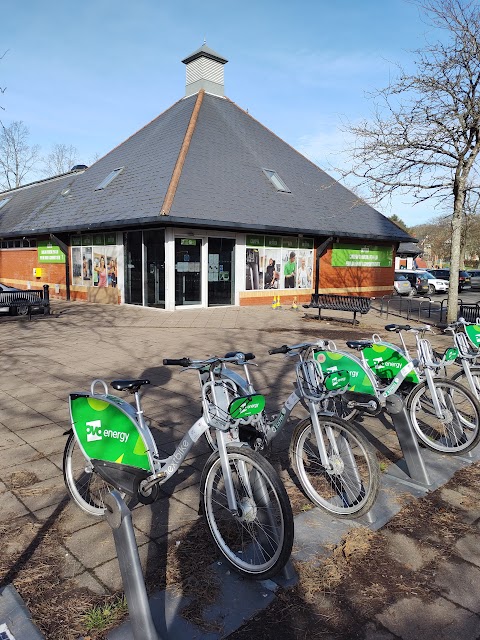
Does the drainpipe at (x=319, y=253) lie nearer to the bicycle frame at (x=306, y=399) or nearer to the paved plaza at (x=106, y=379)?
the paved plaza at (x=106, y=379)

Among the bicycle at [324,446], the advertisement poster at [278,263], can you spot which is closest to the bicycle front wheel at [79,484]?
the bicycle at [324,446]

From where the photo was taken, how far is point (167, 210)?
15.7m

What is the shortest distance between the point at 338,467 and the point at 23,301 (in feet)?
44.6

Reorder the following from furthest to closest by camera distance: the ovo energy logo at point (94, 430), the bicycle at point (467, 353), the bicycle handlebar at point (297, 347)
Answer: the bicycle at point (467, 353)
the bicycle handlebar at point (297, 347)
the ovo energy logo at point (94, 430)


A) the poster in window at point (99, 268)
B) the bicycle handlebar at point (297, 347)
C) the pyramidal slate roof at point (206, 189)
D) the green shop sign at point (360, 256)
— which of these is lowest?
the bicycle handlebar at point (297, 347)

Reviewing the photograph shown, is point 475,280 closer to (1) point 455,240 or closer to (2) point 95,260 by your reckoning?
(1) point 455,240

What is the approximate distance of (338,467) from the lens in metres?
3.43

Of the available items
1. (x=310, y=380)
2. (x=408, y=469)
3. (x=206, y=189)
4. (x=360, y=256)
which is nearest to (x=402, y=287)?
(x=360, y=256)

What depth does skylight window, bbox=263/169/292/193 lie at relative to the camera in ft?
68.2

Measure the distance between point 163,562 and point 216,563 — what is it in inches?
12.5

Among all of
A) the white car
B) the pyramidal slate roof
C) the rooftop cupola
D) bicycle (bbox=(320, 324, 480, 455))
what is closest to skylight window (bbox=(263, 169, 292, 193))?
the pyramidal slate roof

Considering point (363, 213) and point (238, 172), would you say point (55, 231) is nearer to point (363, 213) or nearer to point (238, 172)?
point (238, 172)

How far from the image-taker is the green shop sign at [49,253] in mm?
22531

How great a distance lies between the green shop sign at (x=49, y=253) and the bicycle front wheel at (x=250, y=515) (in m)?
21.2
